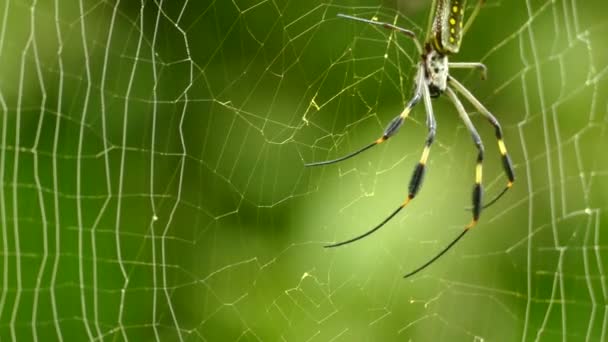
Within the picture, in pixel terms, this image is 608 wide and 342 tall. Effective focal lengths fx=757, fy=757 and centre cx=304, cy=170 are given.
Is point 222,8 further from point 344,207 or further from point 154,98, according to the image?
point 344,207

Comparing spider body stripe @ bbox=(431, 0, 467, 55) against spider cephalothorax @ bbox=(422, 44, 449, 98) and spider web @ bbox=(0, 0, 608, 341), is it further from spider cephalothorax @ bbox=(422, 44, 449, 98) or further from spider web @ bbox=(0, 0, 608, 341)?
spider web @ bbox=(0, 0, 608, 341)

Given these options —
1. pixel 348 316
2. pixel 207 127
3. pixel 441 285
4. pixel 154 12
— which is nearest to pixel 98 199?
pixel 207 127

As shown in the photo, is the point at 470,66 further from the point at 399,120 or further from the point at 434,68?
the point at 399,120

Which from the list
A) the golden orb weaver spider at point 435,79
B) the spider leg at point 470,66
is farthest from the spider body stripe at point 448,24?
the spider leg at point 470,66

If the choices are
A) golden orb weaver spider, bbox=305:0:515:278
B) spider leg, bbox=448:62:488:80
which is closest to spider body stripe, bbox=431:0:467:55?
golden orb weaver spider, bbox=305:0:515:278

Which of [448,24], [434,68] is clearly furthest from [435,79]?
[448,24]
